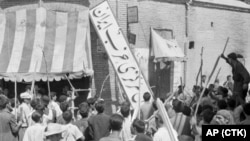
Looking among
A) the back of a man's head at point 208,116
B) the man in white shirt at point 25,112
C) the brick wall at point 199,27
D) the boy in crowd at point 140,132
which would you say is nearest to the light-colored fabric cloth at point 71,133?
the boy in crowd at point 140,132

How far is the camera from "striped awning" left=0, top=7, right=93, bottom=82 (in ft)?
39.3

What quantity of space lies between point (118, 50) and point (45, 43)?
2095mm

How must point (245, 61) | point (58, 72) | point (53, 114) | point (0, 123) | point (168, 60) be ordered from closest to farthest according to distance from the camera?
point (0, 123), point (53, 114), point (58, 72), point (168, 60), point (245, 61)

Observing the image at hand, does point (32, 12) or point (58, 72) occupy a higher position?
point (32, 12)

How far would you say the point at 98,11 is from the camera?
1226 centimetres

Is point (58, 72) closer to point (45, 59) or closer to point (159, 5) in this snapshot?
point (45, 59)

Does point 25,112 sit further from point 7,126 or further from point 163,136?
point 163,136

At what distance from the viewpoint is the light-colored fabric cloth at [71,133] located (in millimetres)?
6482

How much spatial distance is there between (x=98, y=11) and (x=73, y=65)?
65.7 inches

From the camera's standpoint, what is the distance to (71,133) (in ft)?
21.4

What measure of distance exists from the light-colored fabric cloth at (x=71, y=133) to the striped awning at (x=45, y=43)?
213 inches

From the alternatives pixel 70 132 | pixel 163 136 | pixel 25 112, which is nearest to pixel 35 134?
pixel 70 132

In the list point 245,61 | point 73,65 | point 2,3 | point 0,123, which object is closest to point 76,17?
point 73,65

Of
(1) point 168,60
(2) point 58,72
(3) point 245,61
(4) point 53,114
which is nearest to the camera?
(4) point 53,114
